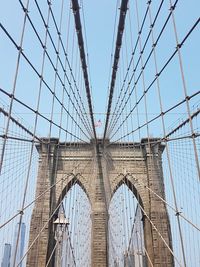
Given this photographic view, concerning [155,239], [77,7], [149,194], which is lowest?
[155,239]

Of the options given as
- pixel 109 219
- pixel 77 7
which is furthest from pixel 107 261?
pixel 77 7

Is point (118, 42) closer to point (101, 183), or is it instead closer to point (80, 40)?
point (80, 40)

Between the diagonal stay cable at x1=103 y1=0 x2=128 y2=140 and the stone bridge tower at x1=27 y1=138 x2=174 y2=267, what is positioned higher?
the diagonal stay cable at x1=103 y1=0 x2=128 y2=140

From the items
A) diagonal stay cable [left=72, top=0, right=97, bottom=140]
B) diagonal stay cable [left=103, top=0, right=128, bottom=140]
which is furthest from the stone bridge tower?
diagonal stay cable [left=72, top=0, right=97, bottom=140]

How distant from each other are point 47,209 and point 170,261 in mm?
5808

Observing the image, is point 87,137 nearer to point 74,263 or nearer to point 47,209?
point 47,209

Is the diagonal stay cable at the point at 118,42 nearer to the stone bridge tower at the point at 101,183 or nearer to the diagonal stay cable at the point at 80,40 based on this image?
the diagonal stay cable at the point at 80,40

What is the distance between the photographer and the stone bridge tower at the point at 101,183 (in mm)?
13867

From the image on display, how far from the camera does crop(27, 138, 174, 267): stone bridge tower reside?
1387 centimetres

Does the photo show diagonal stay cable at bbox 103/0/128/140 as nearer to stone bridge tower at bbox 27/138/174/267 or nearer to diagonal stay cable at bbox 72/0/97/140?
diagonal stay cable at bbox 72/0/97/140

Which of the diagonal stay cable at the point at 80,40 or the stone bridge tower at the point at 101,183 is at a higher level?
the diagonal stay cable at the point at 80,40

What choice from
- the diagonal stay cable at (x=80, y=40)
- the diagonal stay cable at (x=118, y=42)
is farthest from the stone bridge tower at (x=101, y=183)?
the diagonal stay cable at (x=80, y=40)

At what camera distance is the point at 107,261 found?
1380 cm

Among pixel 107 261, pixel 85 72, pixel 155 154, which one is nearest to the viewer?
pixel 85 72
